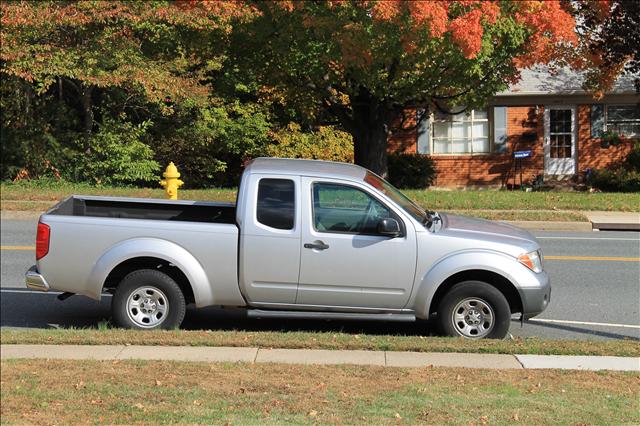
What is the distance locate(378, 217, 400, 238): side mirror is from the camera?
7551 millimetres

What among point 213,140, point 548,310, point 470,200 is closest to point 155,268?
point 548,310

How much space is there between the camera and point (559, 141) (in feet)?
89.6

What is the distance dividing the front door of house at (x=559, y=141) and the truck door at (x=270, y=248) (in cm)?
2117

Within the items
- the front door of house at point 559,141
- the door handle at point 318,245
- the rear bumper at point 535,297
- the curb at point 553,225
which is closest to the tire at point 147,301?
the door handle at point 318,245

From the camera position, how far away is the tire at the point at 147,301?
7801 millimetres

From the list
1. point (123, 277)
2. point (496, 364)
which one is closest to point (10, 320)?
point (123, 277)

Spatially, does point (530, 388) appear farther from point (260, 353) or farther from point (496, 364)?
point (260, 353)

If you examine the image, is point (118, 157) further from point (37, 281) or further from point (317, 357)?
point (317, 357)

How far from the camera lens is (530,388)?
578 centimetres

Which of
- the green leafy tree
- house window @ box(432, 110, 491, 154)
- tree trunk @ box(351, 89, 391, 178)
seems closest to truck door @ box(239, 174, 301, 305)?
the green leafy tree

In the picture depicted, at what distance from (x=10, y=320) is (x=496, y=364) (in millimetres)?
5391

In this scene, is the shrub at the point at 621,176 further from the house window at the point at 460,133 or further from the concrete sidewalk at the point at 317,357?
the concrete sidewalk at the point at 317,357

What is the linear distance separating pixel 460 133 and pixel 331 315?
20.8 meters

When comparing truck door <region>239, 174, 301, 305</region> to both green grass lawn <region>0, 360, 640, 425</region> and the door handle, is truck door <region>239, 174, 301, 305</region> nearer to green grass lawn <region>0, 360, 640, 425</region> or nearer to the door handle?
the door handle
